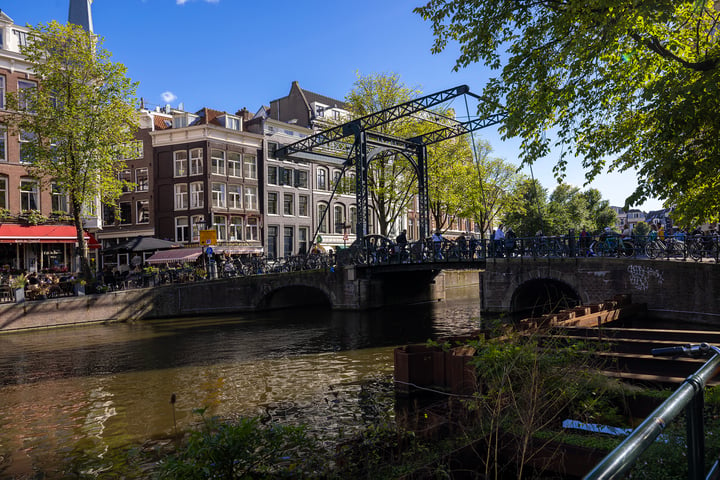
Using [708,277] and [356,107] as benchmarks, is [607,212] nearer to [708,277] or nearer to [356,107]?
[356,107]

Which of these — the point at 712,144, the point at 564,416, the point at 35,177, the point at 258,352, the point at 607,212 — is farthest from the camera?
the point at 607,212

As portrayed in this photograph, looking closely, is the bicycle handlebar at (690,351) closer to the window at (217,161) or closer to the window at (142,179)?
the window at (217,161)

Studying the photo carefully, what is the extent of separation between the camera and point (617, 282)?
17172mm

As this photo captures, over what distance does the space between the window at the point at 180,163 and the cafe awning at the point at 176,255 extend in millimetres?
5287

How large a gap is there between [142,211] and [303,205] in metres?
11.6

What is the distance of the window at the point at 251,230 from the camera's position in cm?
3666

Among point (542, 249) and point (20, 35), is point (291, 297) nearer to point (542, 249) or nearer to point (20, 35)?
point (542, 249)

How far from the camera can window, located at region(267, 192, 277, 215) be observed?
1500 inches

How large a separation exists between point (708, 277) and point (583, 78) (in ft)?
29.8

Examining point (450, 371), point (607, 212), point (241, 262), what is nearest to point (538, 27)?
point (450, 371)

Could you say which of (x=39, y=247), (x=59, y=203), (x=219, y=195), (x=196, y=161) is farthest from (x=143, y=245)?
(x=196, y=161)

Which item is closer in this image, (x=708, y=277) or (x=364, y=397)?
(x=364, y=397)

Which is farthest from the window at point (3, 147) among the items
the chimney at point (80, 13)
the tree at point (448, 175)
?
the tree at point (448, 175)

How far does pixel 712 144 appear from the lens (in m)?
8.81
